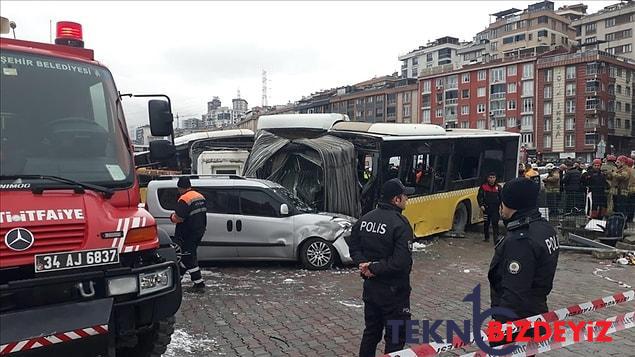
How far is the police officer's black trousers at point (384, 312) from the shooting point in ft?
13.9

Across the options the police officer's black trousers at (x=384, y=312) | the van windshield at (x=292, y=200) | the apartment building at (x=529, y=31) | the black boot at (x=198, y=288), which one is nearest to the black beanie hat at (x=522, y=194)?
the police officer's black trousers at (x=384, y=312)

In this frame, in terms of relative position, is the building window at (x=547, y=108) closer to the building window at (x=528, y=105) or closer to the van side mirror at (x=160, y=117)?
the building window at (x=528, y=105)

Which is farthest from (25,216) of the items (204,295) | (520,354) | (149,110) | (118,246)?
(204,295)

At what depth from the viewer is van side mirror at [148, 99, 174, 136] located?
5.19 m

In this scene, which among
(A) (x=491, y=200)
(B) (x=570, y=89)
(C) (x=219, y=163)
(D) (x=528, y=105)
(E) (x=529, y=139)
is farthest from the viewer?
(E) (x=529, y=139)

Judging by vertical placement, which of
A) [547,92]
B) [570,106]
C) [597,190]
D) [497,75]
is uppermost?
[497,75]

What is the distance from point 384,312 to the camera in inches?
168

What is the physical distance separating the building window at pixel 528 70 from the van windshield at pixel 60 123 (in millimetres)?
78359

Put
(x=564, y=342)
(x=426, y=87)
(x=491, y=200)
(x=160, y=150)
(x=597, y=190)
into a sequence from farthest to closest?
(x=426, y=87) < (x=597, y=190) < (x=491, y=200) < (x=160, y=150) < (x=564, y=342)

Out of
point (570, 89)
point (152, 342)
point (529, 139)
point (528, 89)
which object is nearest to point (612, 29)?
point (528, 89)

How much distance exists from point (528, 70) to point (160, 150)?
78.2 metres

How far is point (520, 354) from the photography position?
378 cm

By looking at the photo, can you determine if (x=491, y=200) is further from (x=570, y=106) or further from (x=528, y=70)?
(x=528, y=70)

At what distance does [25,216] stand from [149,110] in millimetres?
2004
